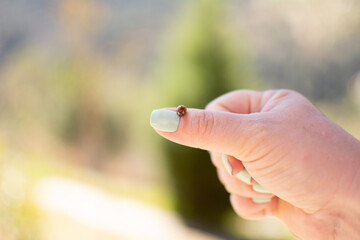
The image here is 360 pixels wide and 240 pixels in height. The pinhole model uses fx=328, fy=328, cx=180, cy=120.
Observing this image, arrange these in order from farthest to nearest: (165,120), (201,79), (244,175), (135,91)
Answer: (135,91)
(201,79)
(244,175)
(165,120)

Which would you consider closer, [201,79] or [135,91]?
[201,79]

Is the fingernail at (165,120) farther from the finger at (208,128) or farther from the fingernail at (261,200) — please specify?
the fingernail at (261,200)

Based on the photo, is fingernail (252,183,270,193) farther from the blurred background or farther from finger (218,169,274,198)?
the blurred background

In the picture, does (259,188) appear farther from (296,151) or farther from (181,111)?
(181,111)

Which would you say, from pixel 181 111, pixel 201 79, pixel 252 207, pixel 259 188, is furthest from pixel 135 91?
pixel 181 111

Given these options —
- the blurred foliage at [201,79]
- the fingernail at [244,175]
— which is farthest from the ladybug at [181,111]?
the blurred foliage at [201,79]

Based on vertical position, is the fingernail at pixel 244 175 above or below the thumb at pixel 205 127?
below

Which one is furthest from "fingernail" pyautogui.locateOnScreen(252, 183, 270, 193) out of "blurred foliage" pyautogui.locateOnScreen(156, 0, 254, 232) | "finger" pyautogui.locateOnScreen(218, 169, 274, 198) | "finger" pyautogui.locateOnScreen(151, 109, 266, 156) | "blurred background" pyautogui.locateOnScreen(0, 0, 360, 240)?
"blurred foliage" pyautogui.locateOnScreen(156, 0, 254, 232)
